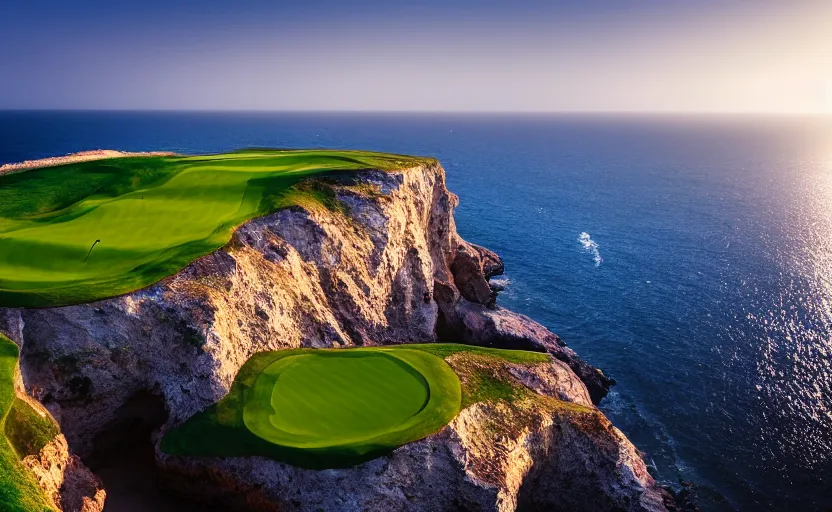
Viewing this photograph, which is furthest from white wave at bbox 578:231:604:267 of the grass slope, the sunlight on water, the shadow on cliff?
the shadow on cliff

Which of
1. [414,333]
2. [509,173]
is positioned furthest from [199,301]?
[509,173]

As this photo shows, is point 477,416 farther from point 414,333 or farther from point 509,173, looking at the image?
point 509,173

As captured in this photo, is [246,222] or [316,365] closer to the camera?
[316,365]

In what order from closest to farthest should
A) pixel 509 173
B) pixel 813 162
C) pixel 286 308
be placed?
pixel 286 308 → pixel 509 173 → pixel 813 162

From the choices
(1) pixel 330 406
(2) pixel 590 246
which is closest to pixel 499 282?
(2) pixel 590 246

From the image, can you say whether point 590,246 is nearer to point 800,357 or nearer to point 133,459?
point 800,357

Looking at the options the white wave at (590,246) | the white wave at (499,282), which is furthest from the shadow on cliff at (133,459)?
the white wave at (590,246)
